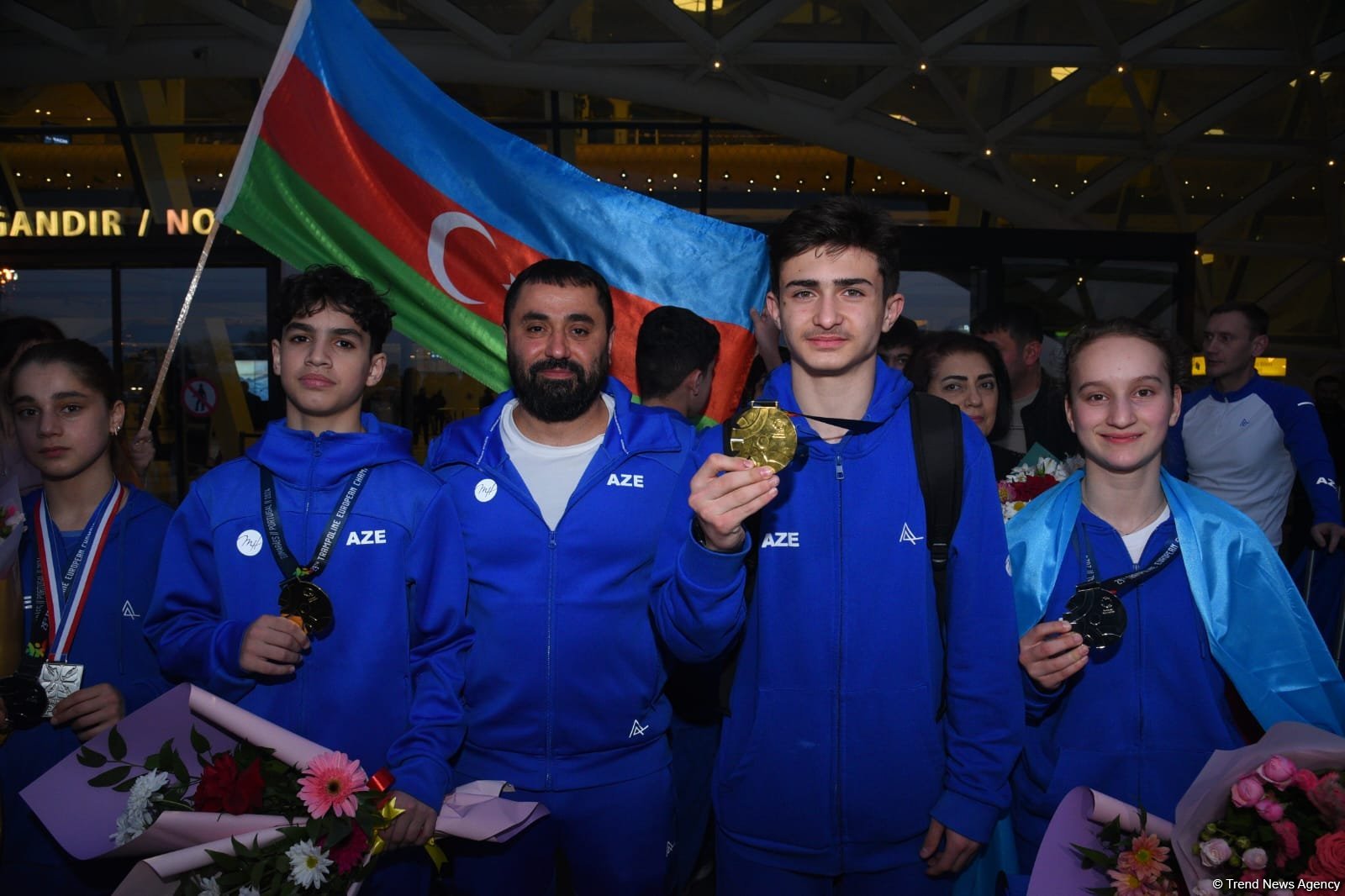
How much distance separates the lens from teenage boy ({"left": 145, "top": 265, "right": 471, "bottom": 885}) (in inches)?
122

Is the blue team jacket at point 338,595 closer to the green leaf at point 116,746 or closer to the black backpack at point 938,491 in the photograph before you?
the green leaf at point 116,746

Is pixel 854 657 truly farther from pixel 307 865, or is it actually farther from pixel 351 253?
pixel 351 253

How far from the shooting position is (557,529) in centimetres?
339

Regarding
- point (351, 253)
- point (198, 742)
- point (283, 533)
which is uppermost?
point (351, 253)

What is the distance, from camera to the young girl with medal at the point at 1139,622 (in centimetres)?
288

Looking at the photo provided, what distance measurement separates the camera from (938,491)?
9.48 feet

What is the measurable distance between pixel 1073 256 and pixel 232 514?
34.0 feet

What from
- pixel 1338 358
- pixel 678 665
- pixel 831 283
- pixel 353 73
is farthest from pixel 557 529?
pixel 1338 358

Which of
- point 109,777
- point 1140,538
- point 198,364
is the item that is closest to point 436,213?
point 109,777

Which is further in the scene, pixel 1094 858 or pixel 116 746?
pixel 116 746

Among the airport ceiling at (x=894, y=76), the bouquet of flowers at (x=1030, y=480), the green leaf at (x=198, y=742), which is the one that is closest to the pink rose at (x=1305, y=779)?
the bouquet of flowers at (x=1030, y=480)

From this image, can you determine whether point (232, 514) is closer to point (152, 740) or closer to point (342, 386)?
point (342, 386)

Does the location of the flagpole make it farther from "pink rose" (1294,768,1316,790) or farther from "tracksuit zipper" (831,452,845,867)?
"pink rose" (1294,768,1316,790)

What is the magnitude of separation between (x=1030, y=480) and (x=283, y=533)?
9.19ft
